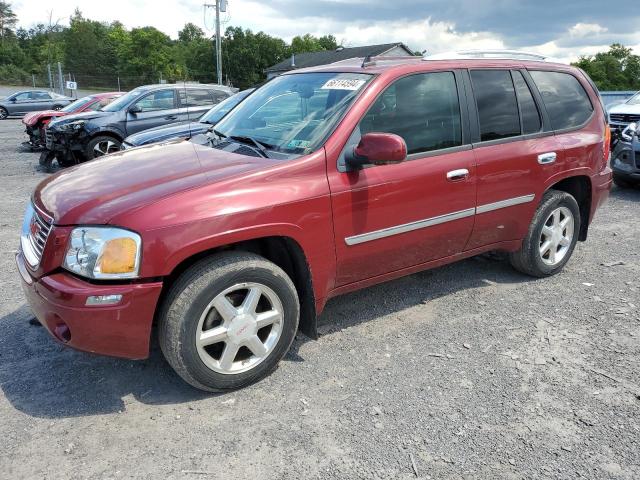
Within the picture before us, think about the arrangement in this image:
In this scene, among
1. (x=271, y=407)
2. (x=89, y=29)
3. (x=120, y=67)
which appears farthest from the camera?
(x=89, y=29)

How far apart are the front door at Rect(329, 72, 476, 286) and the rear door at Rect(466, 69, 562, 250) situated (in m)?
0.16

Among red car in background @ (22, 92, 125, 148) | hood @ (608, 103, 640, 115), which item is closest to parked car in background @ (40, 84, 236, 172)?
red car in background @ (22, 92, 125, 148)

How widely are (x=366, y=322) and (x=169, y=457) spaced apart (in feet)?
5.77

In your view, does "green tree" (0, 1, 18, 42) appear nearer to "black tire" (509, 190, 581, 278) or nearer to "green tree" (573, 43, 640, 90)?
"green tree" (573, 43, 640, 90)

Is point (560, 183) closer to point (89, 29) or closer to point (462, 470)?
point (462, 470)

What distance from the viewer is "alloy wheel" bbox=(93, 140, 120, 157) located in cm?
1019

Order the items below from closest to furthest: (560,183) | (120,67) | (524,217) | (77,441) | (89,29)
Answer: (77,441) → (524,217) → (560,183) → (120,67) → (89,29)

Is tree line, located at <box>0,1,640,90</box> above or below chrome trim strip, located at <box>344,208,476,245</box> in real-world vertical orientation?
above

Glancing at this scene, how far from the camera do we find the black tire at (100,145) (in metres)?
10.2

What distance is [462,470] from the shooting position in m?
2.44

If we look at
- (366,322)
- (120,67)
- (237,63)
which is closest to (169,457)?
(366,322)

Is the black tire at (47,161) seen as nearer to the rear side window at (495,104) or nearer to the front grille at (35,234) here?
the front grille at (35,234)

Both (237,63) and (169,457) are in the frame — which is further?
(237,63)

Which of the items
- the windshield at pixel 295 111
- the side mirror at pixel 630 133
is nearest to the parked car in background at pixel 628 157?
the side mirror at pixel 630 133
